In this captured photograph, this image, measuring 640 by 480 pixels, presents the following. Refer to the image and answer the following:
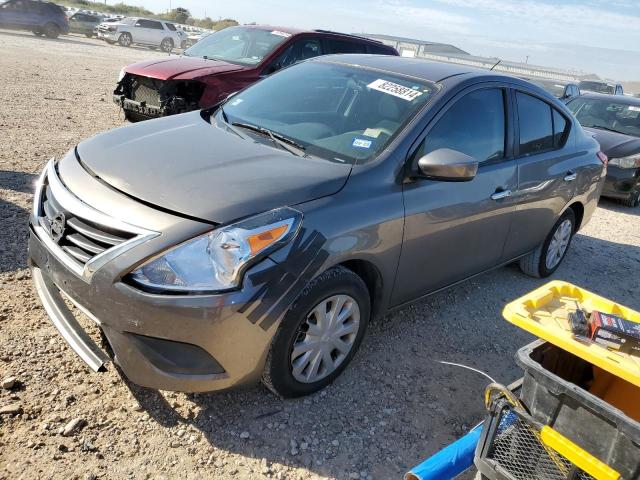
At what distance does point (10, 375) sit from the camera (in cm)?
267

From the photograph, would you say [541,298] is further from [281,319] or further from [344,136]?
[344,136]

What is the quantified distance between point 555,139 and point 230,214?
3138 millimetres

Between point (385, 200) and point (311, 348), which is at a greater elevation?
point (385, 200)

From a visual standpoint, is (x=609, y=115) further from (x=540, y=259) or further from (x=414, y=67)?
(x=414, y=67)

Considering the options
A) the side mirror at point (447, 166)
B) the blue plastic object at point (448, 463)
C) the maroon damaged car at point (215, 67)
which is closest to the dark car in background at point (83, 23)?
the maroon damaged car at point (215, 67)

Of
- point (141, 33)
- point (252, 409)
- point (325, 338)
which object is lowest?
point (141, 33)

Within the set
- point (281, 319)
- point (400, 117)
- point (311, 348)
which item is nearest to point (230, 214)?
point (281, 319)

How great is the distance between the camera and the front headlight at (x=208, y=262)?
88.3 inches

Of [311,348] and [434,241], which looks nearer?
[311,348]

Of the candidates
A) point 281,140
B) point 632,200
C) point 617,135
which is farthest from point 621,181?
point 281,140

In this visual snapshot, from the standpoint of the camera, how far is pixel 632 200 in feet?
26.9

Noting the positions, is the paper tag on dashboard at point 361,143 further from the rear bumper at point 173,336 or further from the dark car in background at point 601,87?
the dark car in background at point 601,87

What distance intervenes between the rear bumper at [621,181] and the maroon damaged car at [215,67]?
4195 millimetres

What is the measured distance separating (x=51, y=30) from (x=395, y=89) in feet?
95.5
